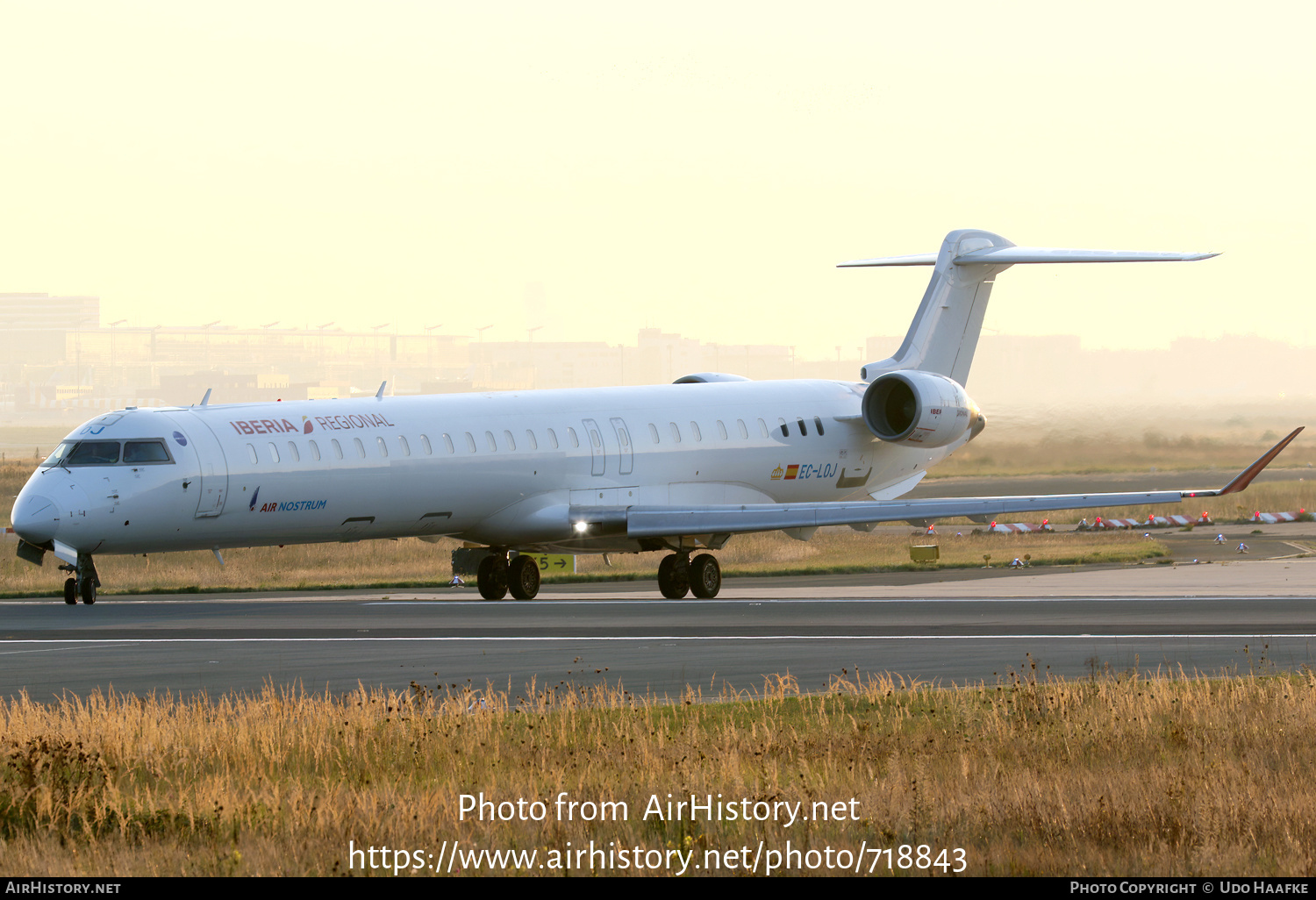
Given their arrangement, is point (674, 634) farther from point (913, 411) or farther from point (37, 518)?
point (913, 411)

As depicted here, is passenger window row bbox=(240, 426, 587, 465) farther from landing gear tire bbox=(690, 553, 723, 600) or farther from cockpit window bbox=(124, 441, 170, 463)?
landing gear tire bbox=(690, 553, 723, 600)

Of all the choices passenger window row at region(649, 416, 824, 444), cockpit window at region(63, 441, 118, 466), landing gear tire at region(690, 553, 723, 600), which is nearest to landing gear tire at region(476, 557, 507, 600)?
landing gear tire at region(690, 553, 723, 600)

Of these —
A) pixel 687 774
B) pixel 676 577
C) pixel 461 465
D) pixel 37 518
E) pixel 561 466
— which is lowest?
pixel 687 774

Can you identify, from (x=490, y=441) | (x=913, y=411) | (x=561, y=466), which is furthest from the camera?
(x=913, y=411)

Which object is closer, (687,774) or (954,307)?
(687,774)

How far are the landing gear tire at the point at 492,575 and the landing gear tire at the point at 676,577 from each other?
10.0 ft

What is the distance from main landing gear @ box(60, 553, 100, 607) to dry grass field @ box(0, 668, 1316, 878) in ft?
38.6

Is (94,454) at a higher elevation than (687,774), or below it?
higher

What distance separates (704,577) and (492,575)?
4.07 m

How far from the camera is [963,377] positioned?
42.4m

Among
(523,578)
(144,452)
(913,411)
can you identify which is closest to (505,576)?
(523,578)

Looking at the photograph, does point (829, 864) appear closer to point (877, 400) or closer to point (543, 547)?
point (543, 547)

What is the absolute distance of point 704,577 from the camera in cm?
3444

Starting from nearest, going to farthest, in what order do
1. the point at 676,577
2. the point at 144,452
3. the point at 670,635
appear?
→ the point at 670,635 < the point at 144,452 < the point at 676,577
